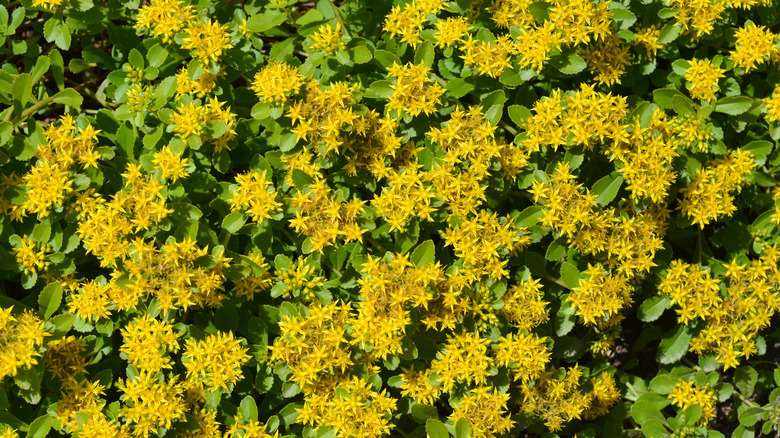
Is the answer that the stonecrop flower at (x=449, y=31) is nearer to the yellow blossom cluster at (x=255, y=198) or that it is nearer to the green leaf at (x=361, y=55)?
the green leaf at (x=361, y=55)

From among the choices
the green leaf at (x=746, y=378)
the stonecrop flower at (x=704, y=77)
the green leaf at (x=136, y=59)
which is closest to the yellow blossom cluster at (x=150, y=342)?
the green leaf at (x=136, y=59)

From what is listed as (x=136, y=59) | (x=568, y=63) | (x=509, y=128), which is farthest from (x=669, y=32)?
(x=136, y=59)

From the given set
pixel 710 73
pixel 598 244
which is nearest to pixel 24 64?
pixel 598 244

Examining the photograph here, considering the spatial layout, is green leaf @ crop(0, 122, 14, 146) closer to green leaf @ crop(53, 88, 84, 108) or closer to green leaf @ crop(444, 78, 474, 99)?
green leaf @ crop(53, 88, 84, 108)

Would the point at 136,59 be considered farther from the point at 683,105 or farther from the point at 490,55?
the point at 683,105

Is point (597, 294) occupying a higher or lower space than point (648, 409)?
higher

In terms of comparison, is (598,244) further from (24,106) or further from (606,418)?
(24,106)
